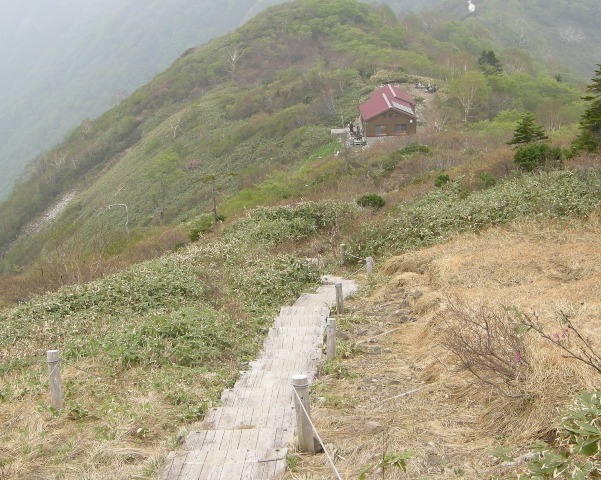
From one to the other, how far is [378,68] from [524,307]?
6408 centimetres

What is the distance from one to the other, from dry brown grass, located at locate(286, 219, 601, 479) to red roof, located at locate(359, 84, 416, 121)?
34.4 m

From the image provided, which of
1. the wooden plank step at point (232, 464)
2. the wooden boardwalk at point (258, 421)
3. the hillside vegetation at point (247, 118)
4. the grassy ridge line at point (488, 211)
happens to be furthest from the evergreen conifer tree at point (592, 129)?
the wooden plank step at point (232, 464)

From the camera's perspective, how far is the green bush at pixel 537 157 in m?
19.8

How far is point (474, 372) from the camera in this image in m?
6.11

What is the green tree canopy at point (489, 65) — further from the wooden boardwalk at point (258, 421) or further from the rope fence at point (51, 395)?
the rope fence at point (51, 395)

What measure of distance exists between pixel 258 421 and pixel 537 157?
16.5m

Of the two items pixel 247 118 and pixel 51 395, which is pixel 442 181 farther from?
pixel 247 118

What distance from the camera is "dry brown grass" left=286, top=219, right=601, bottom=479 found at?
5309 millimetres

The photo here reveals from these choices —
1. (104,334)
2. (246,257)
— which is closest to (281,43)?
(246,257)

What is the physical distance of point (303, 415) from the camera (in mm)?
5543

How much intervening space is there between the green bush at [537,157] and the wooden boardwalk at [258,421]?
12237 millimetres

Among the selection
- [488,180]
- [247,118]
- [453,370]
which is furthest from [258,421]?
[247,118]

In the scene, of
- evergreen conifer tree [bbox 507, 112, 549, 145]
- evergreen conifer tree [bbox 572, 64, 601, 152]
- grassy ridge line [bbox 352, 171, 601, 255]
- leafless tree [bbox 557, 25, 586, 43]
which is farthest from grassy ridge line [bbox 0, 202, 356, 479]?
leafless tree [bbox 557, 25, 586, 43]

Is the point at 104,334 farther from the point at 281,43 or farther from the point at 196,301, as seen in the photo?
the point at 281,43
